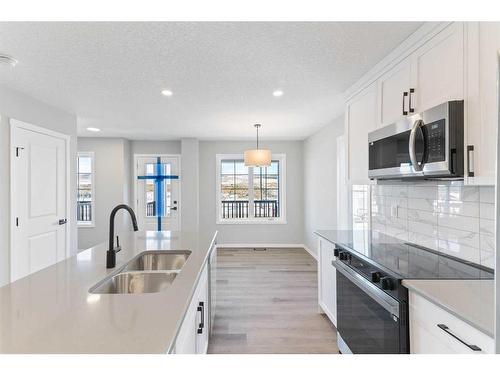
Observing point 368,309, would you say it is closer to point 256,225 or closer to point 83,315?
point 83,315

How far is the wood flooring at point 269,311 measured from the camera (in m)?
2.49

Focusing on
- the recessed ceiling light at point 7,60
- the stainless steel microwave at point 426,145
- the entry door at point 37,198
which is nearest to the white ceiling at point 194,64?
the recessed ceiling light at point 7,60

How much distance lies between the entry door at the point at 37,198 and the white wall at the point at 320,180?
12.6 ft

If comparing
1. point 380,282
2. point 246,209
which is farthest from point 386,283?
point 246,209

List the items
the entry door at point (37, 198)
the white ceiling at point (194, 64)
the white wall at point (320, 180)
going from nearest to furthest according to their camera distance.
A: the white ceiling at point (194, 64), the entry door at point (37, 198), the white wall at point (320, 180)

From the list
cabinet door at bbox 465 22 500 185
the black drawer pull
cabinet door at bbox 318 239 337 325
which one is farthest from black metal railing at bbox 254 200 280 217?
the black drawer pull

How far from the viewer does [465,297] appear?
1.24 metres

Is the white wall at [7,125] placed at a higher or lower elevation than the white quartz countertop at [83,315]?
higher

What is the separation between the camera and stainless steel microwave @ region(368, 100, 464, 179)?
1.45m

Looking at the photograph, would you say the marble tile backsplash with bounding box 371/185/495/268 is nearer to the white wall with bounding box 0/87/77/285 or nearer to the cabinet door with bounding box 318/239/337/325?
the cabinet door with bounding box 318/239/337/325

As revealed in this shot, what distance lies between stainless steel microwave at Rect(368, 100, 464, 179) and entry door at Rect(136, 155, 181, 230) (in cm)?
519

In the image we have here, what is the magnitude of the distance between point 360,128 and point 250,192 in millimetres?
4108

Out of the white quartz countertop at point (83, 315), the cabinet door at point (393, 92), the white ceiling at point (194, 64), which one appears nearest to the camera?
the white quartz countertop at point (83, 315)

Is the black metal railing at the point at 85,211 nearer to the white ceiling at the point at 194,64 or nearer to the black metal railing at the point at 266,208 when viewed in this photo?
the white ceiling at the point at 194,64
